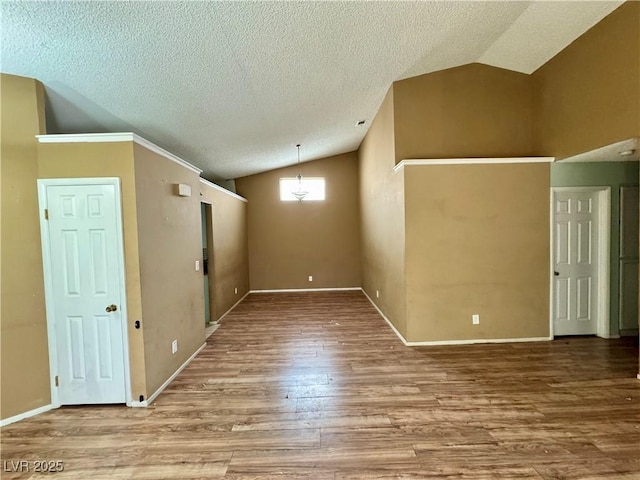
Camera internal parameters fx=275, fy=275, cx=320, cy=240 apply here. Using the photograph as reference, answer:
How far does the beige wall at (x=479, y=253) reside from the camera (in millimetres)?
3598

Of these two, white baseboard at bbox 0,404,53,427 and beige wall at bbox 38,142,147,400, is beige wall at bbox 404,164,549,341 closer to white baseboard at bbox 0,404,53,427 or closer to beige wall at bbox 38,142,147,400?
beige wall at bbox 38,142,147,400

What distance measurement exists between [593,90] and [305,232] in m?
5.68

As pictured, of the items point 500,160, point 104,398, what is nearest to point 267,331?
point 104,398

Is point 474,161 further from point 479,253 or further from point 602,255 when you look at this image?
point 602,255

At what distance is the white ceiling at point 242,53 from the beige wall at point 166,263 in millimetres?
712

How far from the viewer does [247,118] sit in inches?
145

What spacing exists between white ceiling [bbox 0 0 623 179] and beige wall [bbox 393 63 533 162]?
0.17m

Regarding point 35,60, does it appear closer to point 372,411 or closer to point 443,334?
point 372,411

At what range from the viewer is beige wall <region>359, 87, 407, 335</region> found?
3844mm

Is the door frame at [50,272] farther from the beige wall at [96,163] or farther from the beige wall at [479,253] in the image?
the beige wall at [479,253]

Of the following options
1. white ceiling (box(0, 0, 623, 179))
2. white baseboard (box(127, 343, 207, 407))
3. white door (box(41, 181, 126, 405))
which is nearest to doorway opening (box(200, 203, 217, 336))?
white ceiling (box(0, 0, 623, 179))

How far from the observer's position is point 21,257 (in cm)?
238

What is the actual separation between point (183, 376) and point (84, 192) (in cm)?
208

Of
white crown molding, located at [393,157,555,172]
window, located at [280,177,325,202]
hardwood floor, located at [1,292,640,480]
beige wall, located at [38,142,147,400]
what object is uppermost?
window, located at [280,177,325,202]
